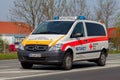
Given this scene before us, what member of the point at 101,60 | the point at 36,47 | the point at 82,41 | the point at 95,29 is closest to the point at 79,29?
the point at 82,41

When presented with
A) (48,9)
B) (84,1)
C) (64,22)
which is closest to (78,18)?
(64,22)

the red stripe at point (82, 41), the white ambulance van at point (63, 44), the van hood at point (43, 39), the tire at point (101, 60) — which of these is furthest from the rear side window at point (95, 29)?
the van hood at point (43, 39)

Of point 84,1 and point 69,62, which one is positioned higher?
point 84,1

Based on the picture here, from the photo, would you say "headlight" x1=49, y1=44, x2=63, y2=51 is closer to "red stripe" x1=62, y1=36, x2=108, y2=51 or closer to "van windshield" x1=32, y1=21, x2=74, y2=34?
"red stripe" x1=62, y1=36, x2=108, y2=51

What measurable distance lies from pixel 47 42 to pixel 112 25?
47786 millimetres

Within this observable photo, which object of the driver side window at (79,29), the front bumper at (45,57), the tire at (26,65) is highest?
the driver side window at (79,29)

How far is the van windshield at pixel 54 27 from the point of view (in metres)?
16.4

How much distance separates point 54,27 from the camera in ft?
54.7

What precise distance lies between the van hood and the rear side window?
7.40 ft

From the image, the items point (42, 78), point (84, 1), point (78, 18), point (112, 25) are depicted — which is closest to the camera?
point (42, 78)

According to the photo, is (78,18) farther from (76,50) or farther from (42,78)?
(42,78)

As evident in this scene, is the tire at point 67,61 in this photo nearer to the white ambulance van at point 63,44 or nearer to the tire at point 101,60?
the white ambulance van at point 63,44

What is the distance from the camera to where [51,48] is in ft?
50.4

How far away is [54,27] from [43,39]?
1.22 meters
